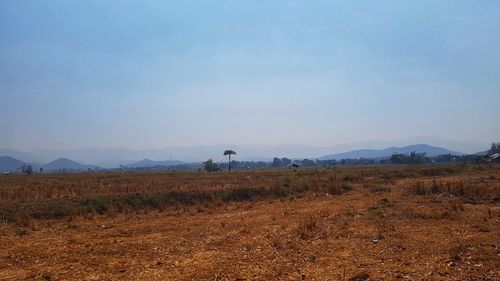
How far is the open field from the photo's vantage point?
8.91 meters

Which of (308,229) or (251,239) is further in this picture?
(308,229)

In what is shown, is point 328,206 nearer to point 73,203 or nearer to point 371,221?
point 371,221

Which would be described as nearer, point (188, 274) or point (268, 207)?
point (188, 274)

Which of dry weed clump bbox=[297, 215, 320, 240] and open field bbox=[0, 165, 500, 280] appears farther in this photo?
dry weed clump bbox=[297, 215, 320, 240]

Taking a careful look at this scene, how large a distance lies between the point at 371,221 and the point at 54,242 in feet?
34.6

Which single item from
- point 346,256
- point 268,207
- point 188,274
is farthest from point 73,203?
point 346,256

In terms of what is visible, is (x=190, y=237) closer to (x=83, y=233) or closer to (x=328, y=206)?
(x=83, y=233)

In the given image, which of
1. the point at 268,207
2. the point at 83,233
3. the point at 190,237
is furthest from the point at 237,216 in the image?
the point at 83,233

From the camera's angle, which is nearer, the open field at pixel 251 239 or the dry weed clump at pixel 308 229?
the open field at pixel 251 239

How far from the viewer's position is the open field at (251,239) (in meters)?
8.91

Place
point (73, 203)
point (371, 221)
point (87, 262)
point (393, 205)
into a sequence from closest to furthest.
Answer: point (87, 262), point (371, 221), point (393, 205), point (73, 203)

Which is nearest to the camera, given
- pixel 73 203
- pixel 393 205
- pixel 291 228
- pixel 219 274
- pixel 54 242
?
pixel 219 274

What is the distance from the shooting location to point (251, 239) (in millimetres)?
12266

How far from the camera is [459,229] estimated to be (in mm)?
12734
